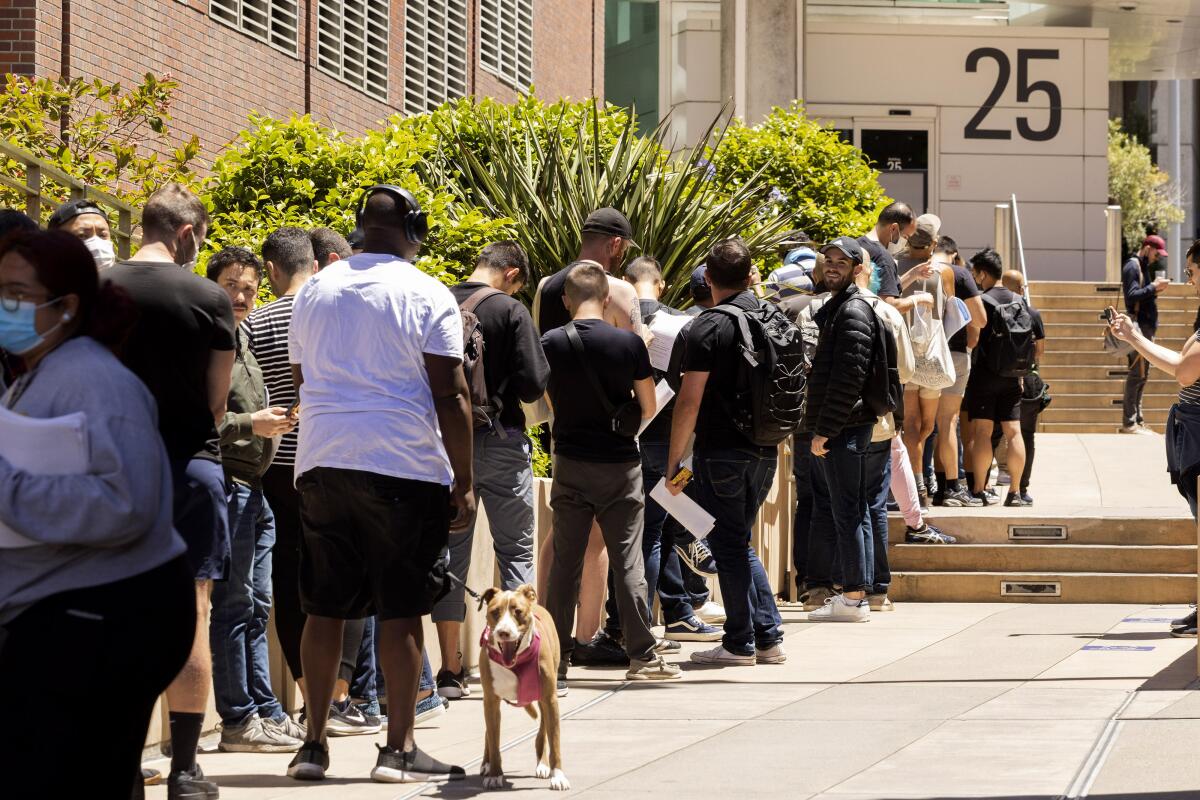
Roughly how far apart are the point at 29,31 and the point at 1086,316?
56.4 feet

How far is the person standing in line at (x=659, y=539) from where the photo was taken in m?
9.75

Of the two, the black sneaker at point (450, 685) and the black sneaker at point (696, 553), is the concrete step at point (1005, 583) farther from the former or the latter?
the black sneaker at point (450, 685)

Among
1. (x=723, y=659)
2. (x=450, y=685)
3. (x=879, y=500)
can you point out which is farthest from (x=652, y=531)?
(x=879, y=500)

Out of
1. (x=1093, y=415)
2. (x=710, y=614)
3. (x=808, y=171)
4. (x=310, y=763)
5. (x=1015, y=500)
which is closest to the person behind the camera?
(x=310, y=763)

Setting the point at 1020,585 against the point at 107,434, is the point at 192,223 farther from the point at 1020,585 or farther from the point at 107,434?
the point at 1020,585

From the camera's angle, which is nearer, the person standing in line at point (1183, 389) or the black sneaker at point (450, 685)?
the black sneaker at point (450, 685)

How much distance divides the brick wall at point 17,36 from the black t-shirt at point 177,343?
30.5 ft

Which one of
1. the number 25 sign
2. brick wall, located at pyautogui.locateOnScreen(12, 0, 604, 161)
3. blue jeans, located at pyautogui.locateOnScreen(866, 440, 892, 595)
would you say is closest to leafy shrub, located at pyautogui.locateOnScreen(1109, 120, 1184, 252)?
the number 25 sign

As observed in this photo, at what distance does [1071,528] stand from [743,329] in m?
4.90

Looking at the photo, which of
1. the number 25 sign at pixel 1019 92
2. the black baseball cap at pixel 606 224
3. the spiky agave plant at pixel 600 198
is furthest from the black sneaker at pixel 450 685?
the number 25 sign at pixel 1019 92

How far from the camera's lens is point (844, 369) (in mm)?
10742

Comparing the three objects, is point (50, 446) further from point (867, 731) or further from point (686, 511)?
point (686, 511)

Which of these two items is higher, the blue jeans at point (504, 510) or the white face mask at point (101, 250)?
the white face mask at point (101, 250)

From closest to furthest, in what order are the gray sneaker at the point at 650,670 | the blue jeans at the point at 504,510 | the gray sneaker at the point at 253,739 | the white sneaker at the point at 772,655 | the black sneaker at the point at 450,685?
the gray sneaker at the point at 253,739 → the blue jeans at the point at 504,510 → the black sneaker at the point at 450,685 → the gray sneaker at the point at 650,670 → the white sneaker at the point at 772,655
